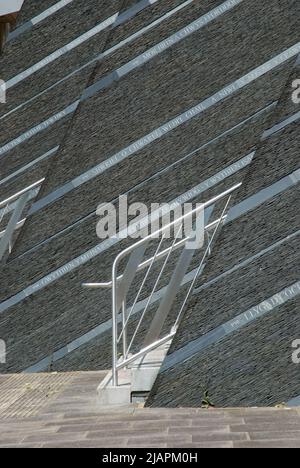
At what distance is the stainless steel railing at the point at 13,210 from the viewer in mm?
12327

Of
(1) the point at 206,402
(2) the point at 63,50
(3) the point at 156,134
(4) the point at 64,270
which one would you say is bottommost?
(4) the point at 64,270

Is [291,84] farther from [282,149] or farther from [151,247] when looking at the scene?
[151,247]

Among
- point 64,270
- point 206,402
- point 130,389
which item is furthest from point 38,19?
point 206,402

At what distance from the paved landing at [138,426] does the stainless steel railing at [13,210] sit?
146 inches

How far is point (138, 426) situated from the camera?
22.5ft

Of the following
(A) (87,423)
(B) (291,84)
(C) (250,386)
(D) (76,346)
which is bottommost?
(D) (76,346)

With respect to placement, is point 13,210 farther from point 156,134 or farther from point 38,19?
point 156,134

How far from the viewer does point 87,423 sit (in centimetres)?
717

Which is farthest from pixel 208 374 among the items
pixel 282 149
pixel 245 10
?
pixel 245 10

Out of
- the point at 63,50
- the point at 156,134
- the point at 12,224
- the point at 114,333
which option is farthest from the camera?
the point at 63,50

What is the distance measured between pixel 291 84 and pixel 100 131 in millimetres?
4113

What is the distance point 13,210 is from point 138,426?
6.51 meters

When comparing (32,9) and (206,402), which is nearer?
(206,402)
